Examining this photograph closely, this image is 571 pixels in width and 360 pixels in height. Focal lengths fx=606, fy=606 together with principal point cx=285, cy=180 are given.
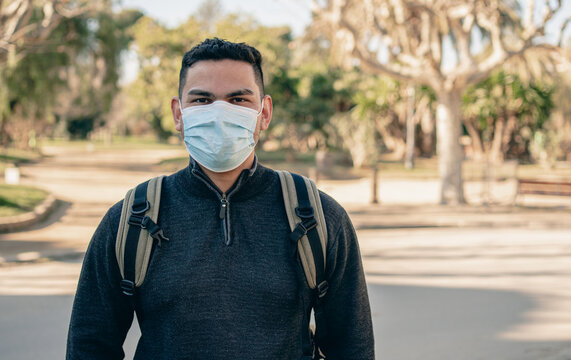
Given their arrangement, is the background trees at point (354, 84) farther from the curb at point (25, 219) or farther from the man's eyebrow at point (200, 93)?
the man's eyebrow at point (200, 93)

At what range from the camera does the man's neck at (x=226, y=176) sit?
2.12 meters

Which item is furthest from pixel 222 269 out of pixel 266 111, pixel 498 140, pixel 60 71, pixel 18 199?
pixel 498 140

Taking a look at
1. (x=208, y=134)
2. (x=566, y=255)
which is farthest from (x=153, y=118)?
(x=208, y=134)

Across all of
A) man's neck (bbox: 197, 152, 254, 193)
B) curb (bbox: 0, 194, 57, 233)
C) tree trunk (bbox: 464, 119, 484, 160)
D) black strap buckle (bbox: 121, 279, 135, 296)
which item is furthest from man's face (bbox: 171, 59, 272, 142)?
tree trunk (bbox: 464, 119, 484, 160)

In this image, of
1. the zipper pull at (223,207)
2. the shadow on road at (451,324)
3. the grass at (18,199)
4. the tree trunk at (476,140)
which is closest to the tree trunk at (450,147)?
the shadow on road at (451,324)

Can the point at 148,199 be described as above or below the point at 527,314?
above

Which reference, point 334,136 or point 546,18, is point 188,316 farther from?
point 334,136

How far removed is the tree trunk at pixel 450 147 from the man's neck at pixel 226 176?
15.1m

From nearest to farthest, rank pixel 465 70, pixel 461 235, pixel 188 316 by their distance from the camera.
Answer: pixel 188 316 → pixel 461 235 → pixel 465 70

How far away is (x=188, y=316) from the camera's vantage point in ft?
6.16

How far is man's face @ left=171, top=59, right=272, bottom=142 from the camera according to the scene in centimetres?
205

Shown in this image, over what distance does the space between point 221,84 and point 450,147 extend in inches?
603

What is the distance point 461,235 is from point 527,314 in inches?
234

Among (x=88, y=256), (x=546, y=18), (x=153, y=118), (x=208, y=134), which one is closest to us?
(x=88, y=256)
